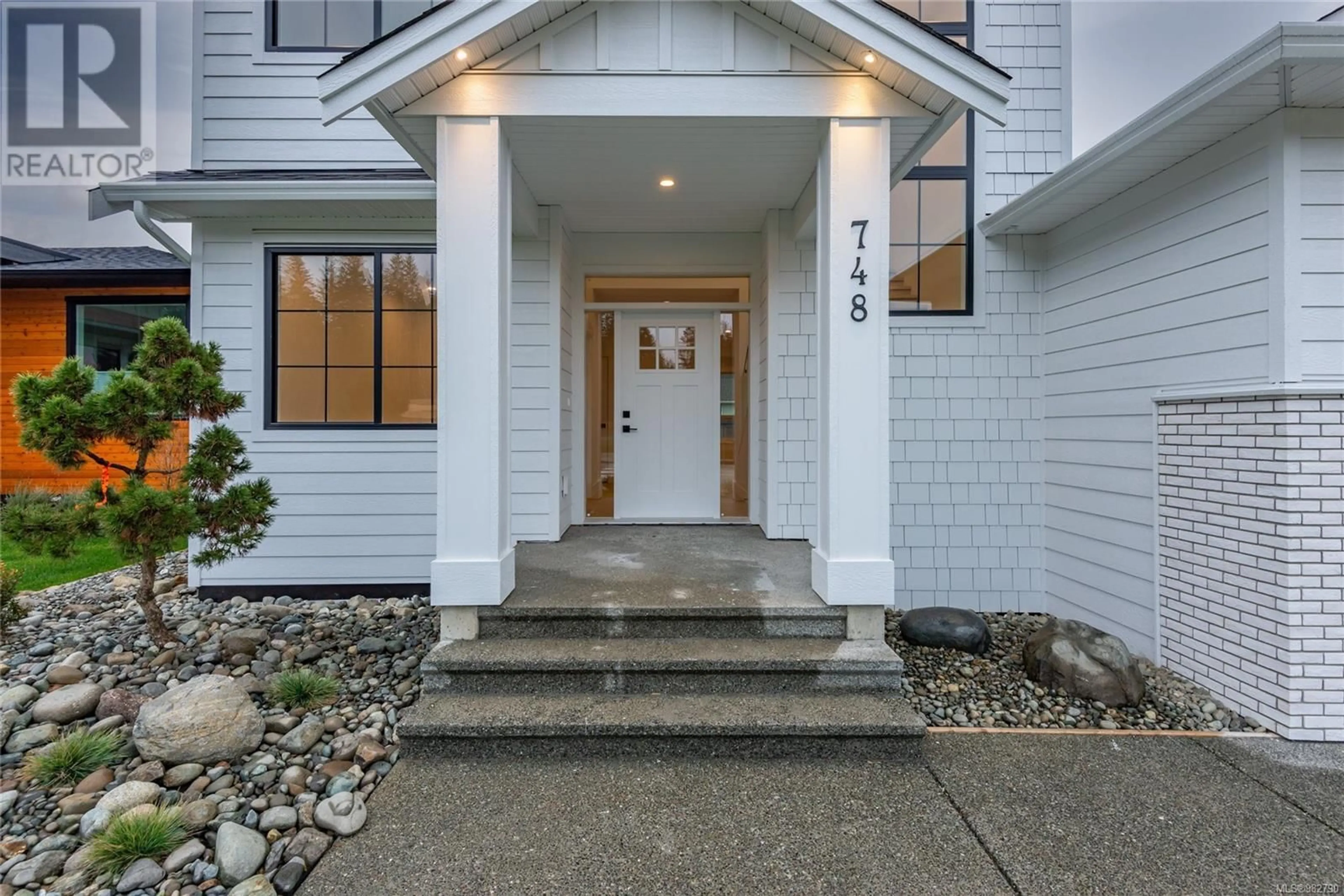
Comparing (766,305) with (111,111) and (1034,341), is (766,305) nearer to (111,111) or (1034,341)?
(1034,341)

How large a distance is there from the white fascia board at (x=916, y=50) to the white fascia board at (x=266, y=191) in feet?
8.89

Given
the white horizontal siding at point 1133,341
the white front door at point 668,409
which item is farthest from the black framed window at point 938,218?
the white front door at point 668,409

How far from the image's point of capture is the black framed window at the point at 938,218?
4.72m

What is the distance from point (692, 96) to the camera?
296cm

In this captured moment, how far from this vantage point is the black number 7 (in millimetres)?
2936

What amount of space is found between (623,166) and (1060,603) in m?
4.36

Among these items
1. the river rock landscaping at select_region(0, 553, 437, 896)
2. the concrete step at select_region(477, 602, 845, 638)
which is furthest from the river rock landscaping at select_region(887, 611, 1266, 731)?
the river rock landscaping at select_region(0, 553, 437, 896)

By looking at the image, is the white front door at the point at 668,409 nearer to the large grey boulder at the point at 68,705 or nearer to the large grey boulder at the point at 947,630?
the large grey boulder at the point at 947,630

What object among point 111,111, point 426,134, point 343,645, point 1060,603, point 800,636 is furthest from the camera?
point 111,111

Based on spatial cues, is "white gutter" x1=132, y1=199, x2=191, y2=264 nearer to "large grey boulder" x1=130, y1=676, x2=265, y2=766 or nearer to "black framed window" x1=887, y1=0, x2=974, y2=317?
"large grey boulder" x1=130, y1=676, x2=265, y2=766

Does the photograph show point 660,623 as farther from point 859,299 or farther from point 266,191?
point 266,191

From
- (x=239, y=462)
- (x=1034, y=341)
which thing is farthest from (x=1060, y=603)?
(x=239, y=462)

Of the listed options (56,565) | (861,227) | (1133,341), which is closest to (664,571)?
(861,227)

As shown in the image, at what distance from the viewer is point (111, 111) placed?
5.48 metres
